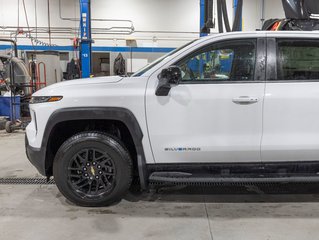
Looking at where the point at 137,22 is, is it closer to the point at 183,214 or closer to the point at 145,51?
the point at 145,51

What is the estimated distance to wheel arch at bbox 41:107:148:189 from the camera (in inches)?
140

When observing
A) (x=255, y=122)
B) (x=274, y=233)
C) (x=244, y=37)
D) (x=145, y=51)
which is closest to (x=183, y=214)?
(x=274, y=233)

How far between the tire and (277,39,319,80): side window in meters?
1.78

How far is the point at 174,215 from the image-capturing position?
3662mm

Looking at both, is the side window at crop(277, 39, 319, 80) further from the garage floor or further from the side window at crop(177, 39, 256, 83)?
the garage floor

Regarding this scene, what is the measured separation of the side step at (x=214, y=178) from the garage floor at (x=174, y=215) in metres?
0.35

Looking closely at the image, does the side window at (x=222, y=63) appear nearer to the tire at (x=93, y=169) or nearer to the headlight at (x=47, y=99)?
the tire at (x=93, y=169)

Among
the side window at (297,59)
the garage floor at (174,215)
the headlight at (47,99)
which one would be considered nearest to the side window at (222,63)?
the side window at (297,59)

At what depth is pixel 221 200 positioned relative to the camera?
4.06 m

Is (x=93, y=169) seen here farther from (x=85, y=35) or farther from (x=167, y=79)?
(x=85, y=35)

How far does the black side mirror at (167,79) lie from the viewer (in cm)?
346

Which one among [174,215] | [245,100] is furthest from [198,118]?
[174,215]

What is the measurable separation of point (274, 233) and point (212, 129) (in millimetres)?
1091

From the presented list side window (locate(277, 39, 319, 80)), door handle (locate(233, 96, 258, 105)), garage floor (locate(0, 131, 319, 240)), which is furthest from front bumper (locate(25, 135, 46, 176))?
side window (locate(277, 39, 319, 80))
